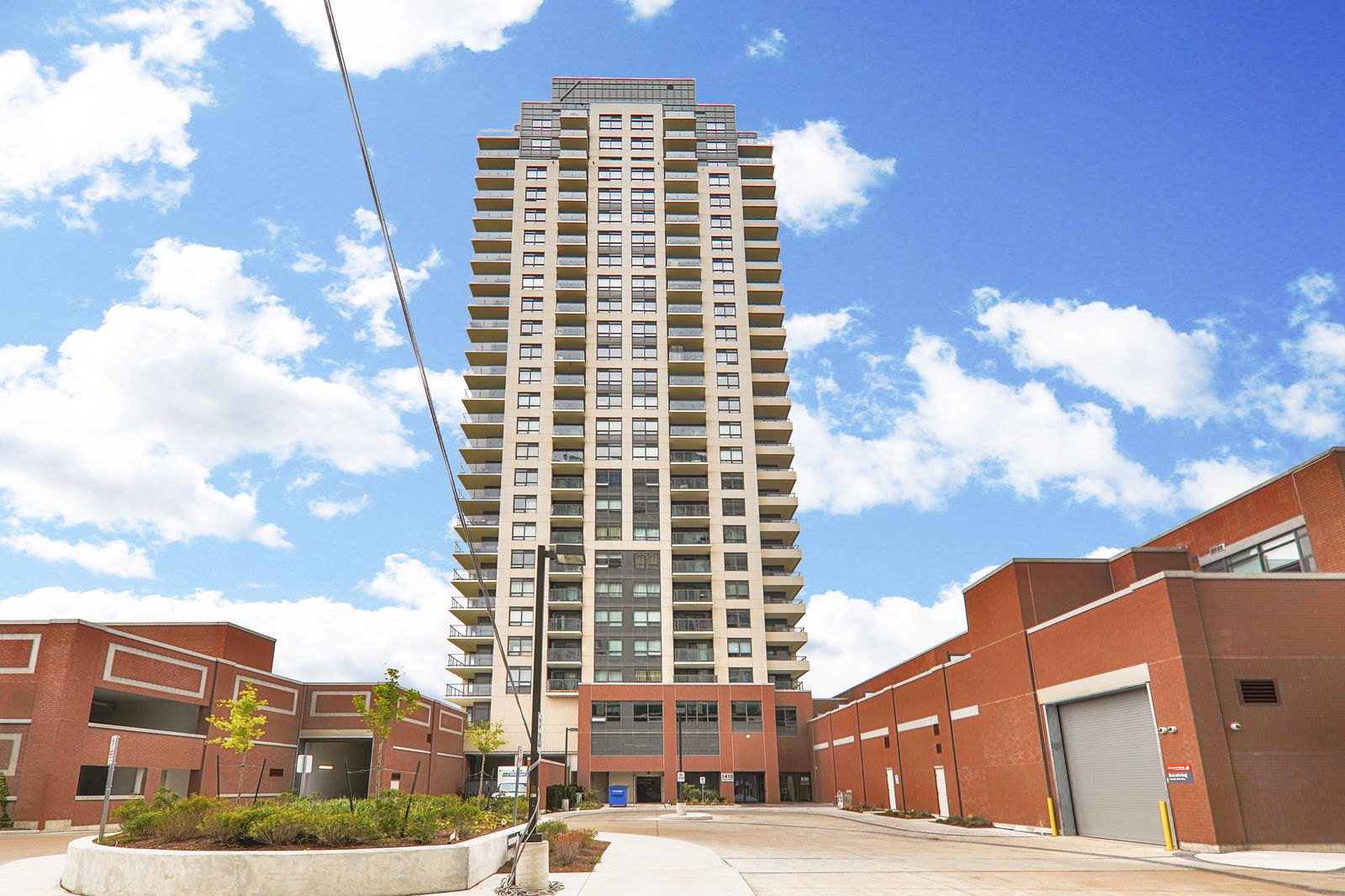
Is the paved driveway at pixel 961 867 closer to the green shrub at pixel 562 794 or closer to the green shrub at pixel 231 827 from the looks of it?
the green shrub at pixel 231 827

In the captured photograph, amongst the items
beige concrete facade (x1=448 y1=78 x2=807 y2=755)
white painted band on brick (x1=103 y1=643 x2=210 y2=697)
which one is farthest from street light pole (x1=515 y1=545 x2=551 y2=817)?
beige concrete facade (x1=448 y1=78 x2=807 y2=755)

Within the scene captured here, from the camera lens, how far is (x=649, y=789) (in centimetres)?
7869

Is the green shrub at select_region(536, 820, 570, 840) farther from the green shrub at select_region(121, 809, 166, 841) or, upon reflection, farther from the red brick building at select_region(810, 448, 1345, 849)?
the red brick building at select_region(810, 448, 1345, 849)

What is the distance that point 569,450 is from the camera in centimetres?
9444

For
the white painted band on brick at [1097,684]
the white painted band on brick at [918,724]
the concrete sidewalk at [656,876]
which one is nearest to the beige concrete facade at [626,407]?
the white painted band on brick at [918,724]

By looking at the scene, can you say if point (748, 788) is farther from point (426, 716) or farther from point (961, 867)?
point (961, 867)

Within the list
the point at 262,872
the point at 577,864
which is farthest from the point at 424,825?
the point at 577,864

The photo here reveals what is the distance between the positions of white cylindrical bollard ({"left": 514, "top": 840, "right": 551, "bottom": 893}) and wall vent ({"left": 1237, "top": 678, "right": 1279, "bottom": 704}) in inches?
830

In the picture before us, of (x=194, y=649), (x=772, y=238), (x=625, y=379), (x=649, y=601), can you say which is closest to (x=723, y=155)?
(x=772, y=238)

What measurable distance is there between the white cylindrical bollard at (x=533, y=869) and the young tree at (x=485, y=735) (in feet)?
183

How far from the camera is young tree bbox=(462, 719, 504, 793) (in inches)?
2872

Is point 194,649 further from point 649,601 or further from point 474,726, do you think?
point 649,601

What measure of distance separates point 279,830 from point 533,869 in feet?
15.4

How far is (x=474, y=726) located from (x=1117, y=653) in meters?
62.7
